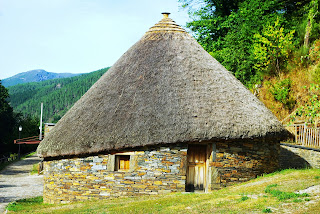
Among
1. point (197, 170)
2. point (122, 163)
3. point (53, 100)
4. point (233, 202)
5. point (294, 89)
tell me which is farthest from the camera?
point (53, 100)

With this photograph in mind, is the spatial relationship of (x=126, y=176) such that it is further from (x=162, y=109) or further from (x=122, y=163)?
(x=162, y=109)

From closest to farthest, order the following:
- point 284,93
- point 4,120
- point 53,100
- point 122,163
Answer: point 122,163, point 284,93, point 4,120, point 53,100

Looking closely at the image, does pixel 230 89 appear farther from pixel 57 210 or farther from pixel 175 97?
pixel 57 210

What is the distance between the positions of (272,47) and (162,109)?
15.0 meters

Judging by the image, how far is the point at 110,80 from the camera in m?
14.3

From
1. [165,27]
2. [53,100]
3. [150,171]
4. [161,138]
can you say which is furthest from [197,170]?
[53,100]

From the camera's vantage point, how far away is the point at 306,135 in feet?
57.5

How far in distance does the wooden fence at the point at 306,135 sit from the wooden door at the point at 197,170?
6.72 m

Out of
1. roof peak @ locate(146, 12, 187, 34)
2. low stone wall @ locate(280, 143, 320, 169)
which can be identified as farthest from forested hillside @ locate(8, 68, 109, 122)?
roof peak @ locate(146, 12, 187, 34)

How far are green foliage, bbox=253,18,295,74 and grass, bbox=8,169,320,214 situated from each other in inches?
516

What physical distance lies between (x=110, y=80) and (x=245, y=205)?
7.87 metres

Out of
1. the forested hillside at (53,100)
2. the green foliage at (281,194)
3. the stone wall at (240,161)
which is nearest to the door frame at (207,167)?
the stone wall at (240,161)

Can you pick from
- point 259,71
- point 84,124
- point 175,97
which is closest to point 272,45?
point 259,71

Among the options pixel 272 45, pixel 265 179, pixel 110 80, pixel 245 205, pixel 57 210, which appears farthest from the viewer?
pixel 272 45
